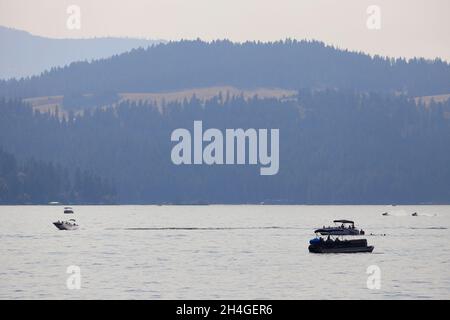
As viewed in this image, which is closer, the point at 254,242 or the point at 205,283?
the point at 205,283

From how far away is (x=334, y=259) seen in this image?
5295 inches

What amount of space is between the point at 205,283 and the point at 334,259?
36392mm

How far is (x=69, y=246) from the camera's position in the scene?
523 feet

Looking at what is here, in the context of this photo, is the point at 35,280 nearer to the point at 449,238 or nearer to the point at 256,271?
the point at 256,271

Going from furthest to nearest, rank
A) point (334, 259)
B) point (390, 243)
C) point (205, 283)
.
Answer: point (390, 243), point (334, 259), point (205, 283)

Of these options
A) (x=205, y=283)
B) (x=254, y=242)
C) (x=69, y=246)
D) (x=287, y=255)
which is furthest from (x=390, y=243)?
(x=205, y=283)

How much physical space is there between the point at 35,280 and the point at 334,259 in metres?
44.6

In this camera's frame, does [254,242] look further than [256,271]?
Yes
